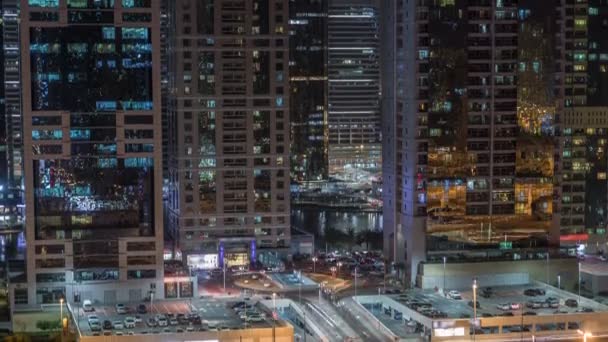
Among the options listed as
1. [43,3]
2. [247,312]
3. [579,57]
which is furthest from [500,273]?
[43,3]

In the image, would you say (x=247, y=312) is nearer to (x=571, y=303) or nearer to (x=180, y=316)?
(x=180, y=316)

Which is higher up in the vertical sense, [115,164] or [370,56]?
[370,56]

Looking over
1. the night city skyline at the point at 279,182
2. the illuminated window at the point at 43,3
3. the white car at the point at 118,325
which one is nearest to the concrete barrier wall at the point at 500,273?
the night city skyline at the point at 279,182

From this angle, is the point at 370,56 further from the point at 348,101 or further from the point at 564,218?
the point at 564,218

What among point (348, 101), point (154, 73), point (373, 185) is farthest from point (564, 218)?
point (348, 101)

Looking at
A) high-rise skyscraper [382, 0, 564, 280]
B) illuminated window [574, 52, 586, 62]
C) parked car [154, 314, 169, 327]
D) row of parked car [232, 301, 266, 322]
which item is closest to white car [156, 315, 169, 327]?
parked car [154, 314, 169, 327]

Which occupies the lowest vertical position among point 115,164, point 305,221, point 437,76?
point 305,221

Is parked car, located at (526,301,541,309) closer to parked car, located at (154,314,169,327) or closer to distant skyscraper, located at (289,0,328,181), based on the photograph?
parked car, located at (154,314,169,327)
